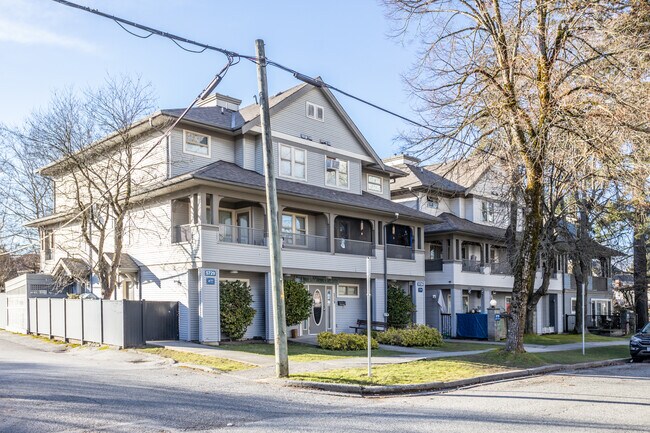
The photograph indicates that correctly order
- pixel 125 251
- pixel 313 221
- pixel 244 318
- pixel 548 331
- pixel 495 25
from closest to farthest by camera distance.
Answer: pixel 495 25, pixel 244 318, pixel 125 251, pixel 313 221, pixel 548 331

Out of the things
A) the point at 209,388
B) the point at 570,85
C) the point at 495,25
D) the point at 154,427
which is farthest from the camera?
the point at 495,25

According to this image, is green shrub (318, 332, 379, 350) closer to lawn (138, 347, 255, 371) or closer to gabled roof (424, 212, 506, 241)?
lawn (138, 347, 255, 371)

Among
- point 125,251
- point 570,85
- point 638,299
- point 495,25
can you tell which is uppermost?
point 495,25

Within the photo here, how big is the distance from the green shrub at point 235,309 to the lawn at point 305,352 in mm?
716

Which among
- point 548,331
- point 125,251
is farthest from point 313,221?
point 548,331

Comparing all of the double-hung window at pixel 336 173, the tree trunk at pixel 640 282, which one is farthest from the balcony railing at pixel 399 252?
the tree trunk at pixel 640 282

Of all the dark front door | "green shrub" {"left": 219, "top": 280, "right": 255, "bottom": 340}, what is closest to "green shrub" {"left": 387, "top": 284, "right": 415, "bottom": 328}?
"green shrub" {"left": 219, "top": 280, "right": 255, "bottom": 340}

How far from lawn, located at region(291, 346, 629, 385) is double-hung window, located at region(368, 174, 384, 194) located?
1427 cm

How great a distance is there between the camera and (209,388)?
1267 centimetres

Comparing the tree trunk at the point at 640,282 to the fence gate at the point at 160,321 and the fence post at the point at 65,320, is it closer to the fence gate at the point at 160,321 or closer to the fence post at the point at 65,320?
the fence gate at the point at 160,321

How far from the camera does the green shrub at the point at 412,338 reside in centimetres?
2352

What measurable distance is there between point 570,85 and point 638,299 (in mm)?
22978

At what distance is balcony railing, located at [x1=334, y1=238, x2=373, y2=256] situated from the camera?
93.7 ft

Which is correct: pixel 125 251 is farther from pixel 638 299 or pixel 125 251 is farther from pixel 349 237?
pixel 638 299
